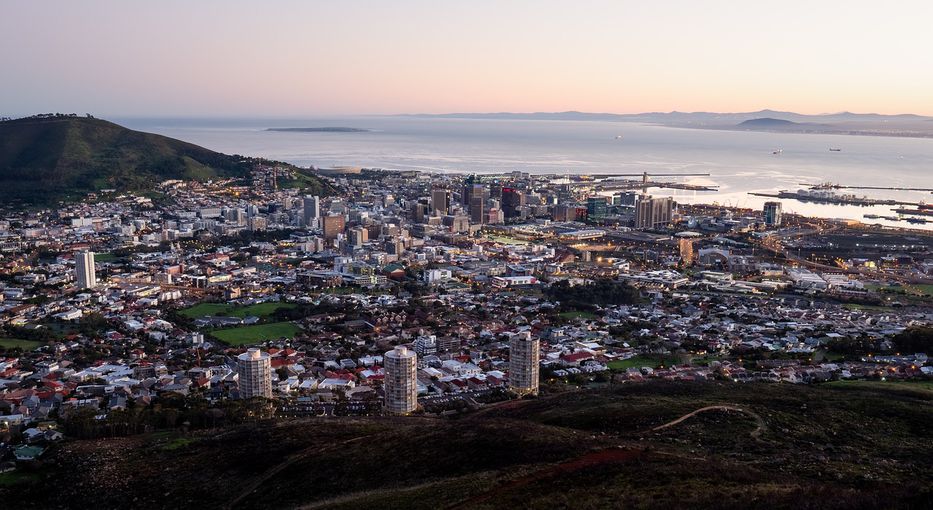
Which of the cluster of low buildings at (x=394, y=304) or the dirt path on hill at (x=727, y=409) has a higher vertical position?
the dirt path on hill at (x=727, y=409)

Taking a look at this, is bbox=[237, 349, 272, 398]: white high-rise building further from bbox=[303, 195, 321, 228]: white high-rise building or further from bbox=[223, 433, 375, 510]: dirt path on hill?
bbox=[303, 195, 321, 228]: white high-rise building

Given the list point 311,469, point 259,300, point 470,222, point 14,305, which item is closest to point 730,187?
point 470,222

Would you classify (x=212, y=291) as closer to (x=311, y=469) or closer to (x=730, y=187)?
(x=311, y=469)


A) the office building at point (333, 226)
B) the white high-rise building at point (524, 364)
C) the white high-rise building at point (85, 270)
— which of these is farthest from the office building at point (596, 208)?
the white high-rise building at point (524, 364)

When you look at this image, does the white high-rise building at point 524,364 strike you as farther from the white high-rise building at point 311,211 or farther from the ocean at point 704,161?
the ocean at point 704,161

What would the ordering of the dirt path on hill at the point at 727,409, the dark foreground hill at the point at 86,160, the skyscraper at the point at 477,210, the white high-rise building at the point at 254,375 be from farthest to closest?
the dark foreground hill at the point at 86,160 < the skyscraper at the point at 477,210 < the white high-rise building at the point at 254,375 < the dirt path on hill at the point at 727,409

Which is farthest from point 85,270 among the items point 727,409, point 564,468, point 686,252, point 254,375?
A: point 686,252

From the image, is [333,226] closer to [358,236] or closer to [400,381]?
[358,236]
